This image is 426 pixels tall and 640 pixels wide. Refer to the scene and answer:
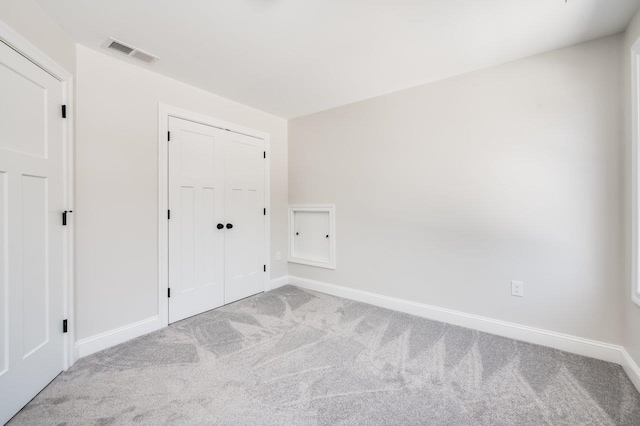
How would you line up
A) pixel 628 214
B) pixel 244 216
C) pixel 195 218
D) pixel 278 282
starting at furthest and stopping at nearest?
pixel 278 282, pixel 244 216, pixel 195 218, pixel 628 214

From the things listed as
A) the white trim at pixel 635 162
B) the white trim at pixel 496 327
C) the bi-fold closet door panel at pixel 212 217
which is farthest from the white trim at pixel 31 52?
the white trim at pixel 635 162


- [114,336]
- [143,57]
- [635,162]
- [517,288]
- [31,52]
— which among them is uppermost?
[143,57]

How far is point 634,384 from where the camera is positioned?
5.49 feet

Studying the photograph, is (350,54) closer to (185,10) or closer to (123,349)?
(185,10)

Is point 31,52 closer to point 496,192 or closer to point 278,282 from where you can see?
point 278,282

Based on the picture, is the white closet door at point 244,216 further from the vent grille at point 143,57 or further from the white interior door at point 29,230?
the white interior door at point 29,230

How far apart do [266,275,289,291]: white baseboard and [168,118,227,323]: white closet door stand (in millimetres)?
730

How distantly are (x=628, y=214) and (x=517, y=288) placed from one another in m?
0.89

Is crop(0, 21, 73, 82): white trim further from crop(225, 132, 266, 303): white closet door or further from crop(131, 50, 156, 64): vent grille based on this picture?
crop(225, 132, 266, 303): white closet door

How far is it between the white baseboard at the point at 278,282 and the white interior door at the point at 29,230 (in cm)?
210

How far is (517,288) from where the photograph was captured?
227 centimetres

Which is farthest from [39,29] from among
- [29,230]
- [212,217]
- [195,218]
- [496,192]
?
[496,192]

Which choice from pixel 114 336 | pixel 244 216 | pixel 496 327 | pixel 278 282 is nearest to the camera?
pixel 114 336

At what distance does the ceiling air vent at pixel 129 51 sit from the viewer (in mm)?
2000
